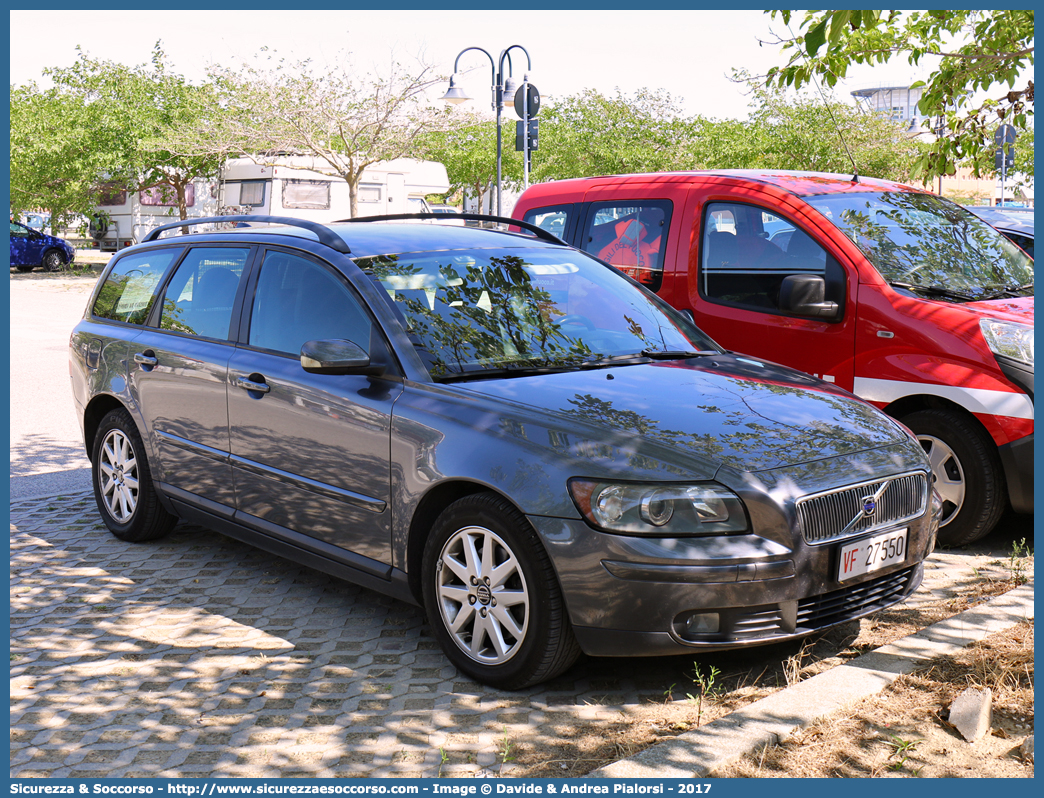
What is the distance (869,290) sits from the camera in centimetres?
601

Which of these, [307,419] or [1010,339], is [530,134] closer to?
[1010,339]

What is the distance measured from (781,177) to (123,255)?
4.23 metres

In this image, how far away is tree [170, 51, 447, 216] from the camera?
28.5 m

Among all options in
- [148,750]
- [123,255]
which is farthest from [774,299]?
[148,750]

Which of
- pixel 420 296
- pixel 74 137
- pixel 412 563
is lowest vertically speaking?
pixel 412 563

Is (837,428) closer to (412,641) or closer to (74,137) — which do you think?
(412,641)

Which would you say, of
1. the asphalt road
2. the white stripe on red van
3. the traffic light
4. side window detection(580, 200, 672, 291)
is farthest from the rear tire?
the traffic light

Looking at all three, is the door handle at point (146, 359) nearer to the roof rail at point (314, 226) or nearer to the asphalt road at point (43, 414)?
the roof rail at point (314, 226)

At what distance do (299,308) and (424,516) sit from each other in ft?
4.47

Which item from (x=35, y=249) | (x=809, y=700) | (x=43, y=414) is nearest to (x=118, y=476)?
(x=809, y=700)

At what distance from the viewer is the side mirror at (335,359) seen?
438 centimetres

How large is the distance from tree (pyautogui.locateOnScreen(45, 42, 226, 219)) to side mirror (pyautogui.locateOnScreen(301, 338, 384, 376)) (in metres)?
28.6

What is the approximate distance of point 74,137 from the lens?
31.7 meters

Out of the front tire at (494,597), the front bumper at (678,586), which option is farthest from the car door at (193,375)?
the front bumper at (678,586)
